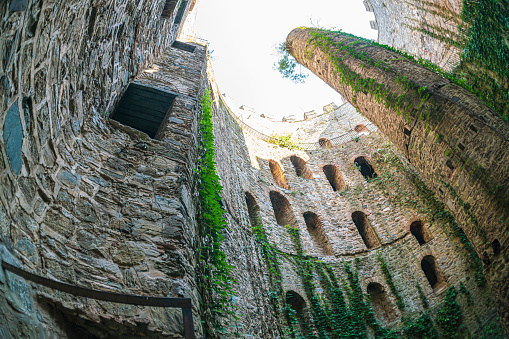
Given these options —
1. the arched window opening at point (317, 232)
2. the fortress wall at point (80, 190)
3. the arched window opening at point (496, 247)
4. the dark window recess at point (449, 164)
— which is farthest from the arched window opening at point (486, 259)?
the arched window opening at point (317, 232)

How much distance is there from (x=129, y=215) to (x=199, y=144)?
2.65m

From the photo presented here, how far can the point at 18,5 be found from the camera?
190cm

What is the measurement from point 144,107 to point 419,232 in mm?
10349

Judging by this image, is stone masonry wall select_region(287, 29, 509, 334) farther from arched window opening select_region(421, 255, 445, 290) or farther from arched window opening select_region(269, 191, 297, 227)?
arched window opening select_region(269, 191, 297, 227)

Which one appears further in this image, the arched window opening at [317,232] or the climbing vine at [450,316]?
the arched window opening at [317,232]

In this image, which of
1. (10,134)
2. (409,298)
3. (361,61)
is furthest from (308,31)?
(10,134)

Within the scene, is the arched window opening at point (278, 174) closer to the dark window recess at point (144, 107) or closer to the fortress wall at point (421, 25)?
the fortress wall at point (421, 25)

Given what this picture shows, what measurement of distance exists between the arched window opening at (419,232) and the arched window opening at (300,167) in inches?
203

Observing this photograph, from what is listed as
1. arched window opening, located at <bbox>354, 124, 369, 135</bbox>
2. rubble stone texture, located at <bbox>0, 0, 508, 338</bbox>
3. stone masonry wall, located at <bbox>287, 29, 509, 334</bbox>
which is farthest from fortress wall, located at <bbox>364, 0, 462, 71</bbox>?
arched window opening, located at <bbox>354, 124, 369, 135</bbox>

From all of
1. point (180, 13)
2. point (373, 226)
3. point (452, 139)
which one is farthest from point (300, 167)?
point (452, 139)

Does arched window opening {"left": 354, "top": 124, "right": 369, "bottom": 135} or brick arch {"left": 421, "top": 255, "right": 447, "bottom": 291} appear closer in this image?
brick arch {"left": 421, "top": 255, "right": 447, "bottom": 291}

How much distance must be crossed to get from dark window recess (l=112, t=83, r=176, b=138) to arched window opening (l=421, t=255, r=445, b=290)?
912 cm

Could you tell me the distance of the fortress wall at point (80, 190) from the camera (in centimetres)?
196

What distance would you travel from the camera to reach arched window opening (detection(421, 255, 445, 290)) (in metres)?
9.41
